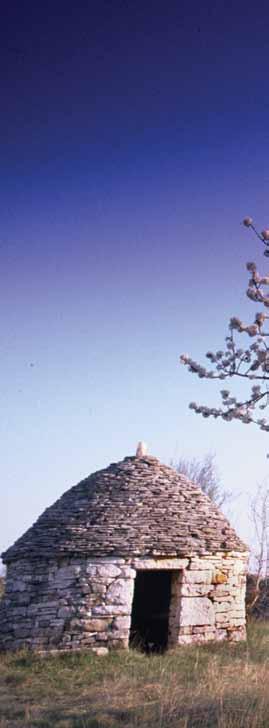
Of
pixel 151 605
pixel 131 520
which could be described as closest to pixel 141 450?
pixel 131 520

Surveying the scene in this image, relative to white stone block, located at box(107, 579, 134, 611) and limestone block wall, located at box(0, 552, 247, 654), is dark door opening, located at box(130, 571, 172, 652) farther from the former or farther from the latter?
white stone block, located at box(107, 579, 134, 611)

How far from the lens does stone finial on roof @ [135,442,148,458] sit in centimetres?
1292

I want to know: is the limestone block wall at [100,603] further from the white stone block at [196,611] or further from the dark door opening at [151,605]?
the dark door opening at [151,605]

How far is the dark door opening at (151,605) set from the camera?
12.5 m

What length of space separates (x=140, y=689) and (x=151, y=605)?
541 centimetres

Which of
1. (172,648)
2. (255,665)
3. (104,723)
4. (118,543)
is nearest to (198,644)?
(172,648)

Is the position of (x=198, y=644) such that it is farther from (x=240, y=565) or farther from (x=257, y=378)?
(x=257, y=378)

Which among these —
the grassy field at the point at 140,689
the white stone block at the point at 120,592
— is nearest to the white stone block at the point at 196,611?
the grassy field at the point at 140,689

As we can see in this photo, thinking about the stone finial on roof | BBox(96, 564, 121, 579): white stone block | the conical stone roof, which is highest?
the stone finial on roof

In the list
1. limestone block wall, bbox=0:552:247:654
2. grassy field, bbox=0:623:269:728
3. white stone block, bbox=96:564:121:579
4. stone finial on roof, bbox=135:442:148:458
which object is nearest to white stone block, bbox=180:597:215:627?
limestone block wall, bbox=0:552:247:654

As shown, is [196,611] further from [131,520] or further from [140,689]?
[140,689]

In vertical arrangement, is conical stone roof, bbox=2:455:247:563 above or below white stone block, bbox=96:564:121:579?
above

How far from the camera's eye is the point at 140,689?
762cm

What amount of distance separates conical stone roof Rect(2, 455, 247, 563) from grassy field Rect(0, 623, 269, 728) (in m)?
1.62
